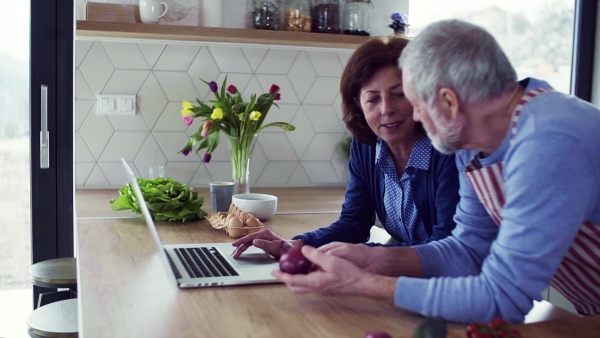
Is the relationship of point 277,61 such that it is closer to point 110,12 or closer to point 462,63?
point 110,12

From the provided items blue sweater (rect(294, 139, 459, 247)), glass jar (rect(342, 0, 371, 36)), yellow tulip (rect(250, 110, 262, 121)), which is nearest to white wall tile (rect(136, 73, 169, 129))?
yellow tulip (rect(250, 110, 262, 121))

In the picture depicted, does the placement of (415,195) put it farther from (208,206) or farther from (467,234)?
(208,206)

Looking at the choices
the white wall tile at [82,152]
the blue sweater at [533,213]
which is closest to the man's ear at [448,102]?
the blue sweater at [533,213]

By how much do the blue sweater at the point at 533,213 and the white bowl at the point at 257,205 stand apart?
3.60ft

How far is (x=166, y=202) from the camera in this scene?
7.32 feet

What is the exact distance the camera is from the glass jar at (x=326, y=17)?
2.90 metres

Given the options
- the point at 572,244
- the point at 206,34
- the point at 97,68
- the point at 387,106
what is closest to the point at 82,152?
the point at 97,68

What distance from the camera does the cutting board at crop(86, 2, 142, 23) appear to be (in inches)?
105

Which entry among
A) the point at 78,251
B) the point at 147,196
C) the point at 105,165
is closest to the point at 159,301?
the point at 78,251

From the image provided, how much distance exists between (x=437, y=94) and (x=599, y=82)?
105 inches

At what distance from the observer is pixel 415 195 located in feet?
5.90

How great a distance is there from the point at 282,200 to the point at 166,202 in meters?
0.64

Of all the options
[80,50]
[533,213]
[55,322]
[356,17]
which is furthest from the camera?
[356,17]

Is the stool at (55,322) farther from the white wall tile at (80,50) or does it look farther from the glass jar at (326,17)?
the glass jar at (326,17)
